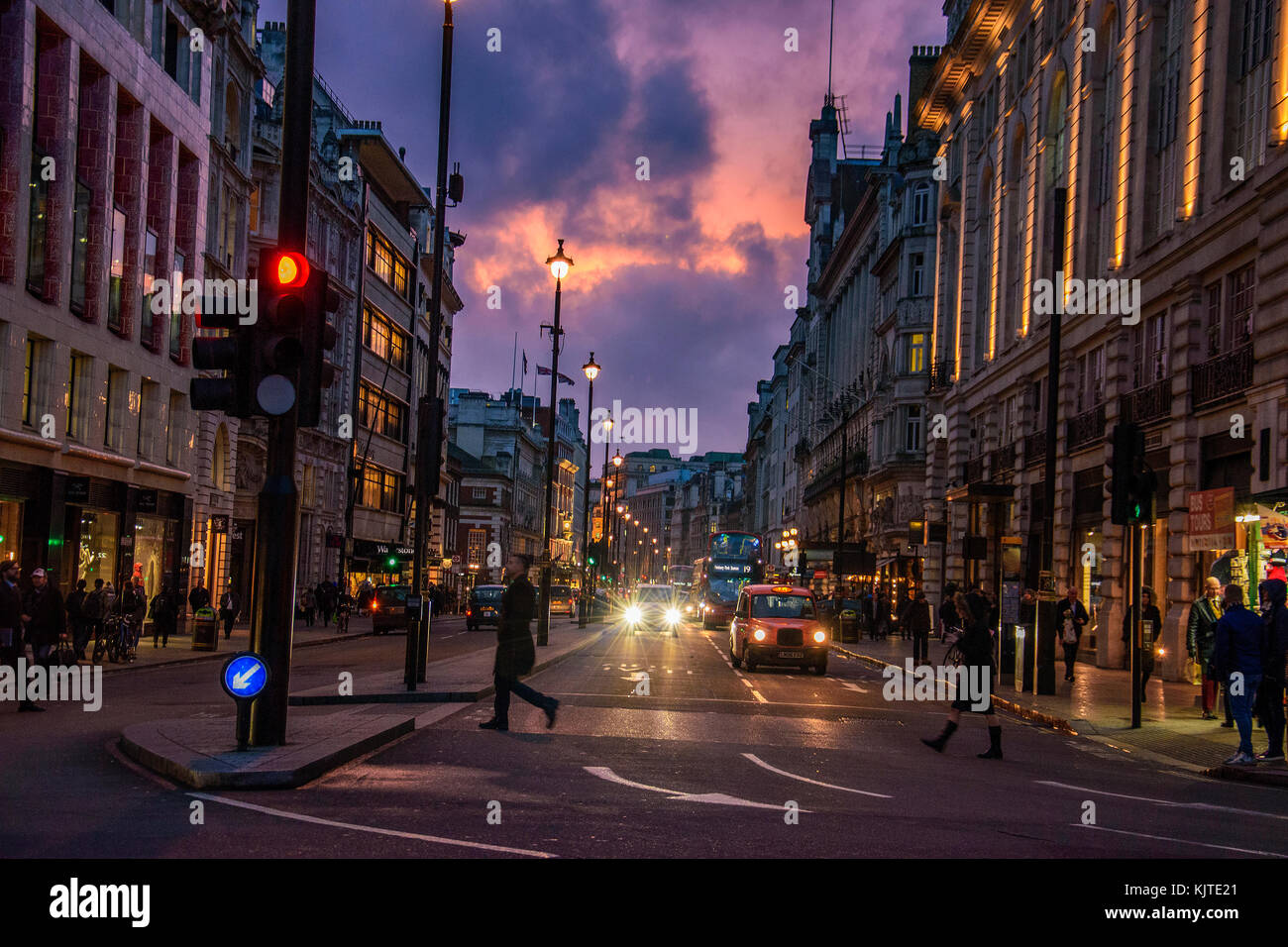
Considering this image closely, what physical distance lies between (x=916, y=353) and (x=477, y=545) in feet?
212

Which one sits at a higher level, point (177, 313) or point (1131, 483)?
point (177, 313)

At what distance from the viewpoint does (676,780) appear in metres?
11.7

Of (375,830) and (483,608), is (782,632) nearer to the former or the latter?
(375,830)

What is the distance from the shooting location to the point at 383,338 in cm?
7562

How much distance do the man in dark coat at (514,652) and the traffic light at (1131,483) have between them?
8.48 metres

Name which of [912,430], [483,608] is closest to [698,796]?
[483,608]

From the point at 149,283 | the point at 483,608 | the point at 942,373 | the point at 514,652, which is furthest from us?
the point at 942,373

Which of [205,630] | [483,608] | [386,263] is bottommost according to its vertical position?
[483,608]

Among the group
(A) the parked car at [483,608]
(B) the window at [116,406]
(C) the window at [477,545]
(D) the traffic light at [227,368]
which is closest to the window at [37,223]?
(B) the window at [116,406]

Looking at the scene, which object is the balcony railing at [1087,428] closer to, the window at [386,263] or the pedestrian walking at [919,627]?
the pedestrian walking at [919,627]

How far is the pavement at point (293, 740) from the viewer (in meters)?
10.4
